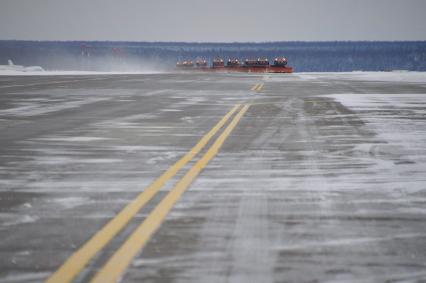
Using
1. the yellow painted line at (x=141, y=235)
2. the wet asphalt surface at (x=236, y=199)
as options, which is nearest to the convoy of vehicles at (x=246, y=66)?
the wet asphalt surface at (x=236, y=199)

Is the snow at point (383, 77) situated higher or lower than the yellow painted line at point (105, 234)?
lower

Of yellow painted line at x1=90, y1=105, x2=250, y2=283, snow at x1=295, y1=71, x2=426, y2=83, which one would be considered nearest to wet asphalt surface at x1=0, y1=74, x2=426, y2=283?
yellow painted line at x1=90, y1=105, x2=250, y2=283

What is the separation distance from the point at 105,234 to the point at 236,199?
1.75 metres

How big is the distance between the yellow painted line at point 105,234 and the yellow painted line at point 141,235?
0.15 m

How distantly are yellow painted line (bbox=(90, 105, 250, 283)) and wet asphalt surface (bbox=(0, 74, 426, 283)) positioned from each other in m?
0.07

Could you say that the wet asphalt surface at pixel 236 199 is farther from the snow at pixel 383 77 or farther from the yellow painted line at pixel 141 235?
the snow at pixel 383 77

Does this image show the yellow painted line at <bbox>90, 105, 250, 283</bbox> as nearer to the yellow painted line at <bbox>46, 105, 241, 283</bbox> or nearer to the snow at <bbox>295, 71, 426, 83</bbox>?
the yellow painted line at <bbox>46, 105, 241, 283</bbox>

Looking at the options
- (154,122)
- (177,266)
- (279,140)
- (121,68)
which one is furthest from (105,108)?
(121,68)

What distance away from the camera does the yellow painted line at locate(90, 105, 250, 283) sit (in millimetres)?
4797

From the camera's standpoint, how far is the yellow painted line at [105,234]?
15.8ft

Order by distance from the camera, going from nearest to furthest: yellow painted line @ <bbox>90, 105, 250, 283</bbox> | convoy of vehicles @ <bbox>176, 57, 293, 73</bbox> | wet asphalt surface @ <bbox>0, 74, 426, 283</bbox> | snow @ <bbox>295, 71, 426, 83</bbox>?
yellow painted line @ <bbox>90, 105, 250, 283</bbox>
wet asphalt surface @ <bbox>0, 74, 426, 283</bbox>
snow @ <bbox>295, 71, 426, 83</bbox>
convoy of vehicles @ <bbox>176, 57, 293, 73</bbox>

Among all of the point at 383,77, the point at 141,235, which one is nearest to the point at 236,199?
the point at 141,235

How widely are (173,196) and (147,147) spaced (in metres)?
4.07

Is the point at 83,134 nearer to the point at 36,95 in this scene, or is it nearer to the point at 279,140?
the point at 279,140
